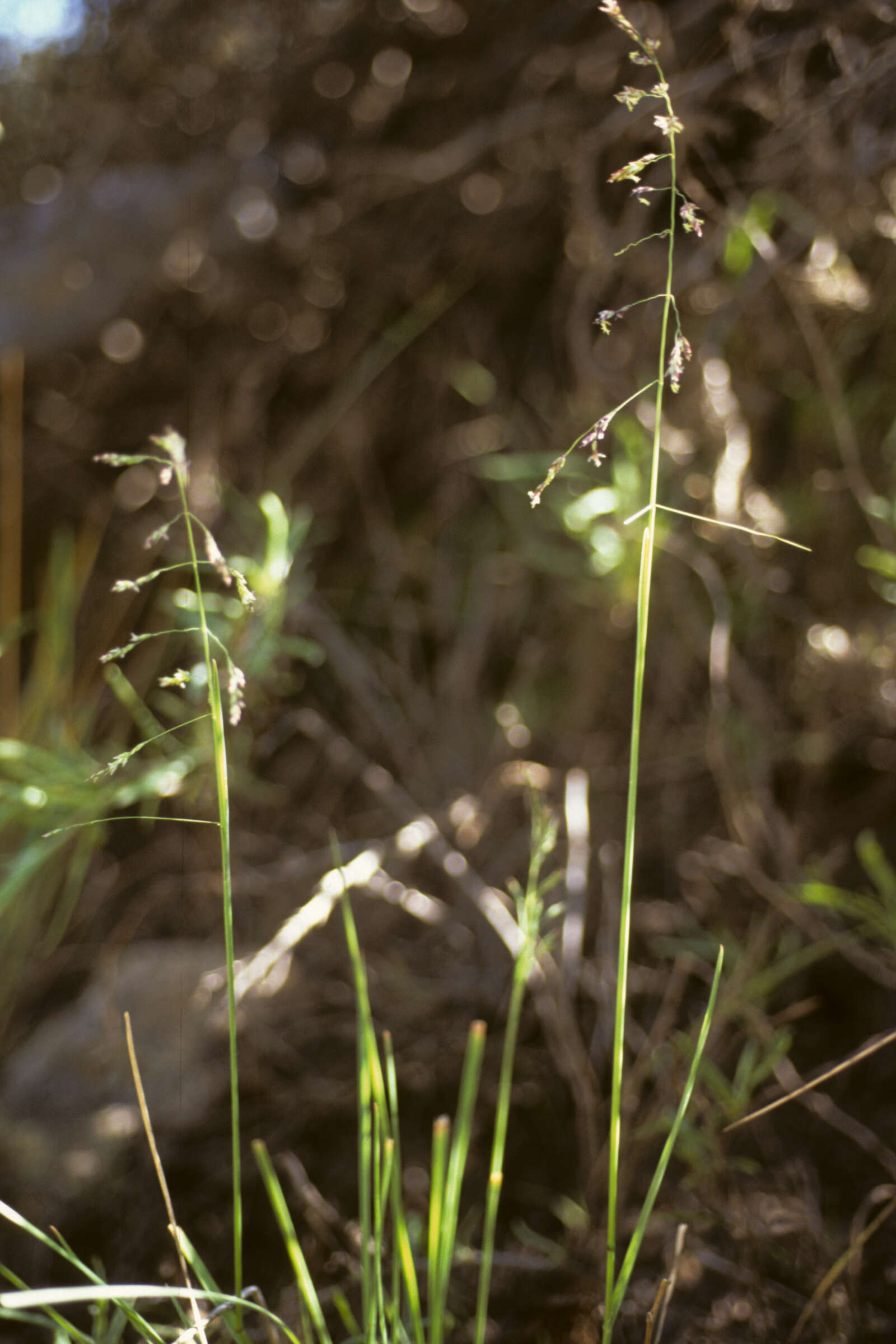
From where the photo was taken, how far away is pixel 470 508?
1.06m

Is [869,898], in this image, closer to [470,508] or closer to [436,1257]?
[436,1257]

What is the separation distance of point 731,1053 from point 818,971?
12 centimetres

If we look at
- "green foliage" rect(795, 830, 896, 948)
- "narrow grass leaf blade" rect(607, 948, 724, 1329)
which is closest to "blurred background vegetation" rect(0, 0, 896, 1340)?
"green foliage" rect(795, 830, 896, 948)

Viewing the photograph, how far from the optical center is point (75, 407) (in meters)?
1.06

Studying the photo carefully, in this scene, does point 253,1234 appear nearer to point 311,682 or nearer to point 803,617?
point 311,682

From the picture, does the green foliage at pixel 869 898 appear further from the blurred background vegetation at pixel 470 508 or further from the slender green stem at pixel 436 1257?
the slender green stem at pixel 436 1257

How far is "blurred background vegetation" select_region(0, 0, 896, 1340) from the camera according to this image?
2.44ft

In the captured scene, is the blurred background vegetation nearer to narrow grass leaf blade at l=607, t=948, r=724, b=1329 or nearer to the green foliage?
the green foliage

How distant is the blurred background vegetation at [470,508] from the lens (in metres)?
0.74

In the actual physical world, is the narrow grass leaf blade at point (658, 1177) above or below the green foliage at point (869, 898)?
above

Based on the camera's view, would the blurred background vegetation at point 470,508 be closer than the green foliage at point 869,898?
No

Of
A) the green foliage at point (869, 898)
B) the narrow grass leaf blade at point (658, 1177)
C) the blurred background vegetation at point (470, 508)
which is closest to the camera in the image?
the narrow grass leaf blade at point (658, 1177)

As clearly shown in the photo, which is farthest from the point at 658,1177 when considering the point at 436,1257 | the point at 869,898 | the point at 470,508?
the point at 470,508

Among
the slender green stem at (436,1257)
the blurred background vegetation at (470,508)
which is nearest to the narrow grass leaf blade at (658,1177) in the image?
the slender green stem at (436,1257)
